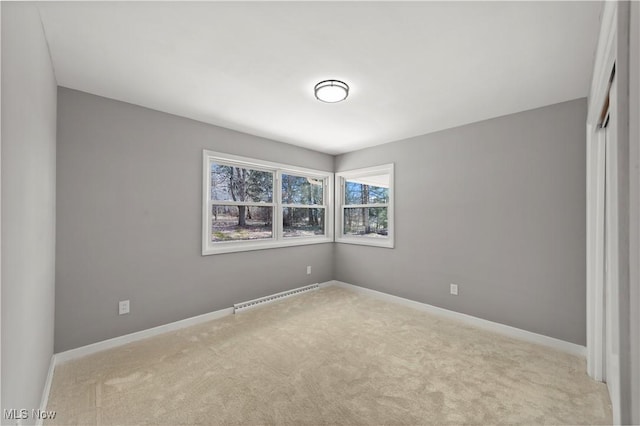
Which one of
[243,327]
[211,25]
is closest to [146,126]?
[211,25]

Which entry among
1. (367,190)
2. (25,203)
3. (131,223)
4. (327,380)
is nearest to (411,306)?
(367,190)

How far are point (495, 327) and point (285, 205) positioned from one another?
3.18m

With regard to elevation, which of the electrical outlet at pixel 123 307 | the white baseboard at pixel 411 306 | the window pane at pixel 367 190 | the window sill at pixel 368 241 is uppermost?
the window pane at pixel 367 190

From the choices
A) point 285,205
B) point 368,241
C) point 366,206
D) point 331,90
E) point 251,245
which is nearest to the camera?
point 331,90

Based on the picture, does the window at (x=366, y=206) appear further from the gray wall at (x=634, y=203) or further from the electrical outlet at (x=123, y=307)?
the gray wall at (x=634, y=203)

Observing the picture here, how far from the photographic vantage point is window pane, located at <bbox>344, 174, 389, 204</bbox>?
14.8 feet

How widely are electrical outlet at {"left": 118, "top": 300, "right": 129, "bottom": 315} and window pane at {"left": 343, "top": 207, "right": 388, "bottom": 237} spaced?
11.0 ft

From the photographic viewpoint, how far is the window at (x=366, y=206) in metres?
4.34

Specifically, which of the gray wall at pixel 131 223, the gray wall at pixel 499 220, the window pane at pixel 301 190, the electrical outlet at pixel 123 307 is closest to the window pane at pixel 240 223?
the gray wall at pixel 131 223

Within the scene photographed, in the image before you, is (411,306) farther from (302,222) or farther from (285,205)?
(285,205)

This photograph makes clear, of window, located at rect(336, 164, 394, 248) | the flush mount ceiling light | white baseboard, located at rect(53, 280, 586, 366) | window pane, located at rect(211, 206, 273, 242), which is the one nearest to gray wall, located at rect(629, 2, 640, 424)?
the flush mount ceiling light

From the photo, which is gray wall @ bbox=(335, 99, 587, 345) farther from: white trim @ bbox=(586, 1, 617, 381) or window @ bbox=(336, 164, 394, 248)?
white trim @ bbox=(586, 1, 617, 381)

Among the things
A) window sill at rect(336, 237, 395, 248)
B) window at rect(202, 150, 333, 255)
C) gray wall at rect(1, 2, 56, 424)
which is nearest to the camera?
gray wall at rect(1, 2, 56, 424)

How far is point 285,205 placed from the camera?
4.43 m
